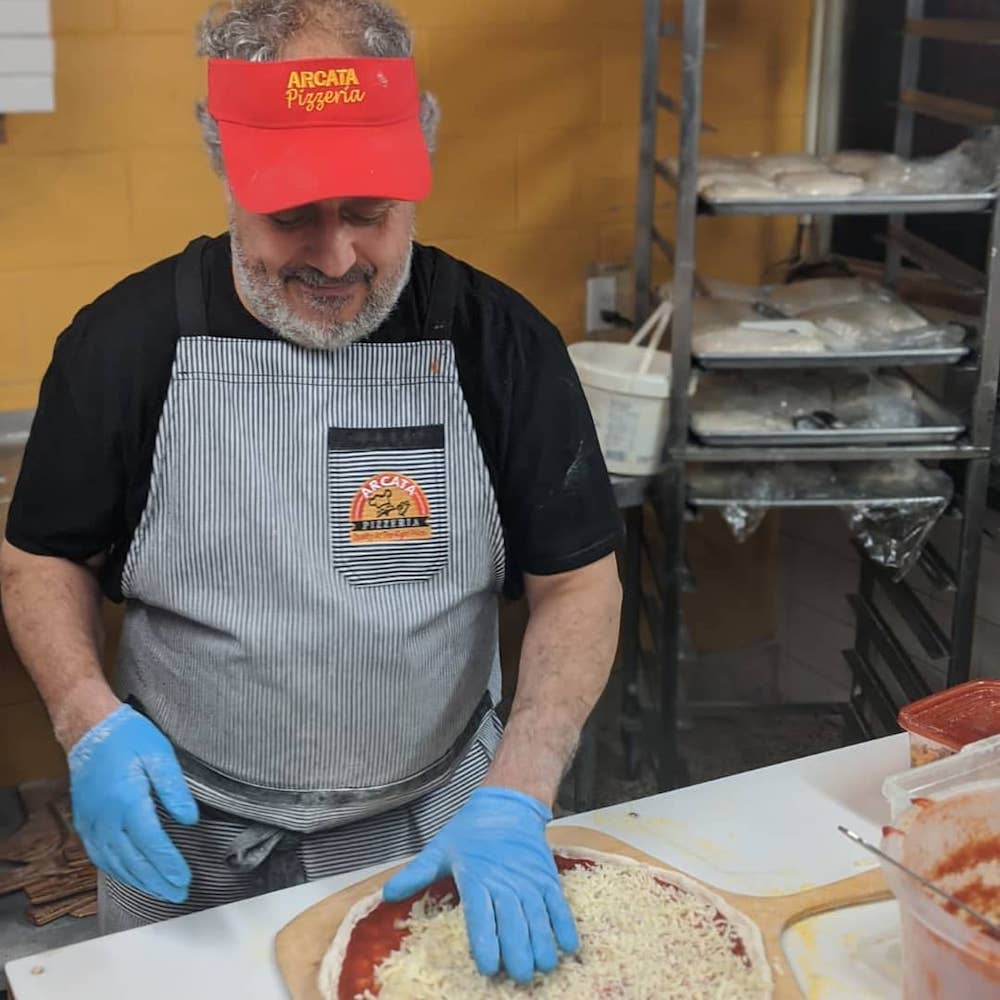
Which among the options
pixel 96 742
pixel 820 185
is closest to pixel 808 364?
pixel 820 185

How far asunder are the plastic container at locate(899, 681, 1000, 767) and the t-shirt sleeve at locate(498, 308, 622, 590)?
396mm

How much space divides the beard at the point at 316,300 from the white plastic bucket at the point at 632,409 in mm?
979

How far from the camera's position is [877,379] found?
2.59 meters

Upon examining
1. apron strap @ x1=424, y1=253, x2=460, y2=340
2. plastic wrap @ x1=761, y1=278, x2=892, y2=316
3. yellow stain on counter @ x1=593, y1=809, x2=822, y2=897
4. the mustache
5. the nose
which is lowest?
yellow stain on counter @ x1=593, y1=809, x2=822, y2=897

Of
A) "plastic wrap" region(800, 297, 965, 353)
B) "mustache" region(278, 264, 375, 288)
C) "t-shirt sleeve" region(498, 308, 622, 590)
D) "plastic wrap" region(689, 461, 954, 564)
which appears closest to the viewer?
"mustache" region(278, 264, 375, 288)

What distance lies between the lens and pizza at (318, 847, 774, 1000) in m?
1.18

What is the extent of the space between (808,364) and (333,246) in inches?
46.8

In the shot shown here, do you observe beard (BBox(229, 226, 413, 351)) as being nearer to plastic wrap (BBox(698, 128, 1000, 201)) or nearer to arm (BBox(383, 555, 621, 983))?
arm (BBox(383, 555, 621, 983))

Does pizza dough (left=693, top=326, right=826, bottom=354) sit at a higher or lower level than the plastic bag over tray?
higher

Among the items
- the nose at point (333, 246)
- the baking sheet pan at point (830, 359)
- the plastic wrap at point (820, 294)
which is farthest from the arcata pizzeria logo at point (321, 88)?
the plastic wrap at point (820, 294)

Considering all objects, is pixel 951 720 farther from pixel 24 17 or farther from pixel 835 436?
pixel 24 17

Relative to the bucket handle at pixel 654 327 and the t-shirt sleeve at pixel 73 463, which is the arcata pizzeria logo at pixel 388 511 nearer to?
the t-shirt sleeve at pixel 73 463

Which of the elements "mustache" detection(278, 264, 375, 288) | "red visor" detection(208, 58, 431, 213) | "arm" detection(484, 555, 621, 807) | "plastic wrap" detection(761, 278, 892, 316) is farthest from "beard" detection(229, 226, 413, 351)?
"plastic wrap" detection(761, 278, 892, 316)

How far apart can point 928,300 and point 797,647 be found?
981 mm
